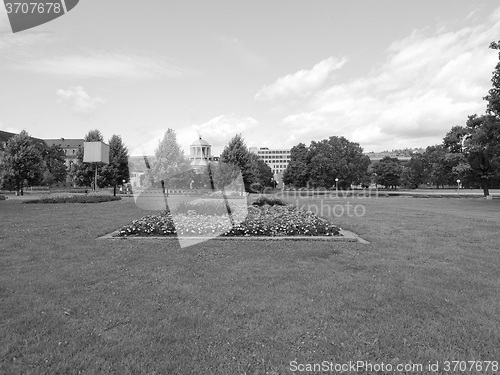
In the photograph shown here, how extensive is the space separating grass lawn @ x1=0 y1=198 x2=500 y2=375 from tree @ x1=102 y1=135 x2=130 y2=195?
37912mm

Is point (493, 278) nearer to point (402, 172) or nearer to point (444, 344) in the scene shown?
point (444, 344)

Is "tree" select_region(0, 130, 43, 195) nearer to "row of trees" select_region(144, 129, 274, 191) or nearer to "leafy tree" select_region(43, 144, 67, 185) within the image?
"row of trees" select_region(144, 129, 274, 191)

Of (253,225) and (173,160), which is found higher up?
(173,160)

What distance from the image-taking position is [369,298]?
17.9 ft

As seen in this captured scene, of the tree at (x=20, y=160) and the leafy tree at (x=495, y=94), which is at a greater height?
the leafy tree at (x=495, y=94)

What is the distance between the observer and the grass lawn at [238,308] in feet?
12.1

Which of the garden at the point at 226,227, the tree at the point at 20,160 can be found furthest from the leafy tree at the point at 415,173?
the garden at the point at 226,227

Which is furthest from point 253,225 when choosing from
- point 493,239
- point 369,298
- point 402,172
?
point 402,172

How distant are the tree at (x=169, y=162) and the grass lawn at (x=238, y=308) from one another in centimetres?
4419

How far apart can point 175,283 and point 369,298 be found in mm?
3674

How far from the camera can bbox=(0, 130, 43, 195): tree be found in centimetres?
3822

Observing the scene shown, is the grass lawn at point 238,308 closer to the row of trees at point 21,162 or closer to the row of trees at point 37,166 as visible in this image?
the row of trees at point 21,162

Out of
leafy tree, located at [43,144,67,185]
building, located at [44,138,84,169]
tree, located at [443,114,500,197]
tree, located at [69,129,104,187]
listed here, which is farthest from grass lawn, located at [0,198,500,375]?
building, located at [44,138,84,169]

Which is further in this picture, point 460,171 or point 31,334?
point 460,171
